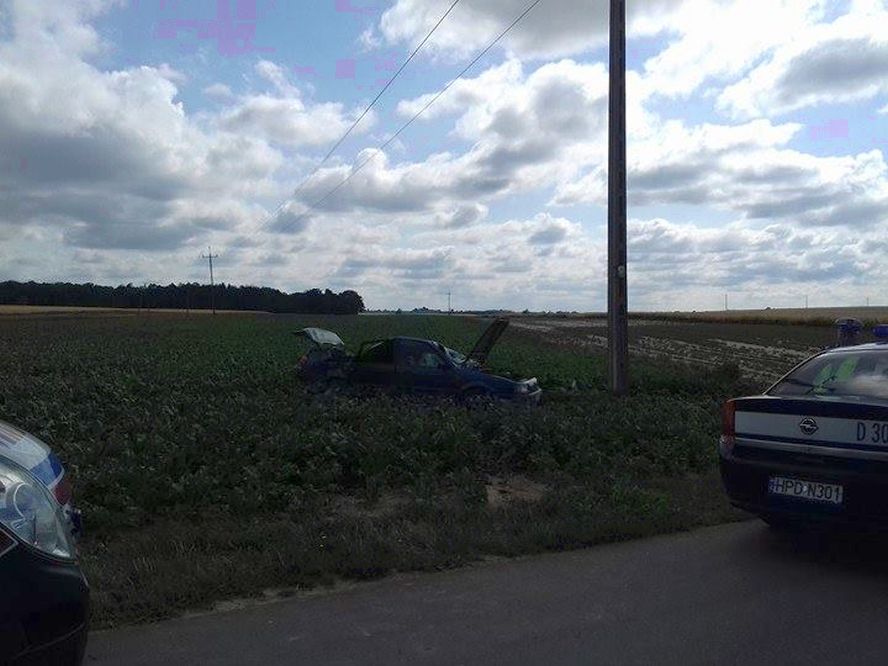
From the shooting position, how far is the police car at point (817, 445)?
5.54 metres

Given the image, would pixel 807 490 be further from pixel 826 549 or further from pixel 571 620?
pixel 571 620

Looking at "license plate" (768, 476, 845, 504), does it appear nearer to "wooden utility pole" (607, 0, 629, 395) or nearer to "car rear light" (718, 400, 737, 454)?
"car rear light" (718, 400, 737, 454)

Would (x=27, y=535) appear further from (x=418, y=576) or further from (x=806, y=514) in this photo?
(x=806, y=514)

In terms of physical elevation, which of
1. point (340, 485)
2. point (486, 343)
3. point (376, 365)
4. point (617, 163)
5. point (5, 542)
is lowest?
point (340, 485)

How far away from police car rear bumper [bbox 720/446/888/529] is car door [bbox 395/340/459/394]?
26.5ft

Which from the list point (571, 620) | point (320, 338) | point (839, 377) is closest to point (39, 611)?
point (571, 620)

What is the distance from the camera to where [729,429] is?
6.47 metres

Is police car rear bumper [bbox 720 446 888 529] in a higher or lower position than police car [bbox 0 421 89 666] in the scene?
lower

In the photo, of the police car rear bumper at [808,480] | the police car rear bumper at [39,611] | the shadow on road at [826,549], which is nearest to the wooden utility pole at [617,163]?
the shadow on road at [826,549]

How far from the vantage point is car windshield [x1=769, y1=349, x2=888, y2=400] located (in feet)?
20.0

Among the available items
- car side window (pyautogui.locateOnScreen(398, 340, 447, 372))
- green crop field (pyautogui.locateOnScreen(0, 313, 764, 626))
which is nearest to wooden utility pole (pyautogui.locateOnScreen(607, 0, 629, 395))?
green crop field (pyautogui.locateOnScreen(0, 313, 764, 626))

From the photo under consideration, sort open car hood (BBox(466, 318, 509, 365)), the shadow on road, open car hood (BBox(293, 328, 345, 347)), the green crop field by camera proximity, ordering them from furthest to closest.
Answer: open car hood (BBox(466, 318, 509, 365)) < open car hood (BBox(293, 328, 345, 347)) < the shadow on road < the green crop field

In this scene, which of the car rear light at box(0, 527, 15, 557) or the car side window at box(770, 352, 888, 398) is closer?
the car rear light at box(0, 527, 15, 557)

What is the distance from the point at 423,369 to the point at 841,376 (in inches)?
344
